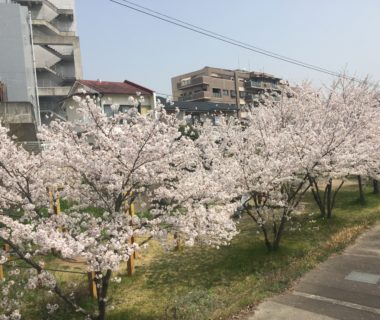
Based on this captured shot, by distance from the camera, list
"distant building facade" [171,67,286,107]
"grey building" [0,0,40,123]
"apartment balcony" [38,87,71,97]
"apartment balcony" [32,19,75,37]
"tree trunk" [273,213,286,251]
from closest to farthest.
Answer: "tree trunk" [273,213,286,251] → "grey building" [0,0,40,123] → "apartment balcony" [38,87,71,97] → "apartment balcony" [32,19,75,37] → "distant building facade" [171,67,286,107]

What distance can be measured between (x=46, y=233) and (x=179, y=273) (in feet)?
19.1

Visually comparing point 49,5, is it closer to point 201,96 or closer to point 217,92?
point 201,96

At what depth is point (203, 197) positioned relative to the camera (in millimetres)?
8906

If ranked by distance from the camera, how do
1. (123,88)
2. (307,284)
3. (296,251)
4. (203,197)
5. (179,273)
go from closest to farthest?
(203,197) < (307,284) < (179,273) < (296,251) < (123,88)

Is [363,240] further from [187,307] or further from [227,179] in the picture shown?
[187,307]

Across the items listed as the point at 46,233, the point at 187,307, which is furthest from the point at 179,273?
the point at 46,233

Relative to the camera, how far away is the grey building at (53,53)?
39.8 meters

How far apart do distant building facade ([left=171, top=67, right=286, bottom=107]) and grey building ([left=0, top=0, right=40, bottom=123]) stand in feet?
132

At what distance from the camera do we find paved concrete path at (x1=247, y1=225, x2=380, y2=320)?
7.95 meters

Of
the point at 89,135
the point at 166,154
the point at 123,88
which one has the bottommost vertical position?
the point at 166,154

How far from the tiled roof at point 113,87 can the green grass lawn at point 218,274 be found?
22.7 m

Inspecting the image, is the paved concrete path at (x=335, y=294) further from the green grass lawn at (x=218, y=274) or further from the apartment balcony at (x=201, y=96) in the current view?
the apartment balcony at (x=201, y=96)

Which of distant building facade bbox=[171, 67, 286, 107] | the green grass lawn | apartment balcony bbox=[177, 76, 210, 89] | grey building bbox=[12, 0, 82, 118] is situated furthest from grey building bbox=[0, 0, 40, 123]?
apartment balcony bbox=[177, 76, 210, 89]

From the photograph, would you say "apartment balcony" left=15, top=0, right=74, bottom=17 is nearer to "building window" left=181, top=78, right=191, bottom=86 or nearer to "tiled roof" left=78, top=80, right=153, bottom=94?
"tiled roof" left=78, top=80, right=153, bottom=94
